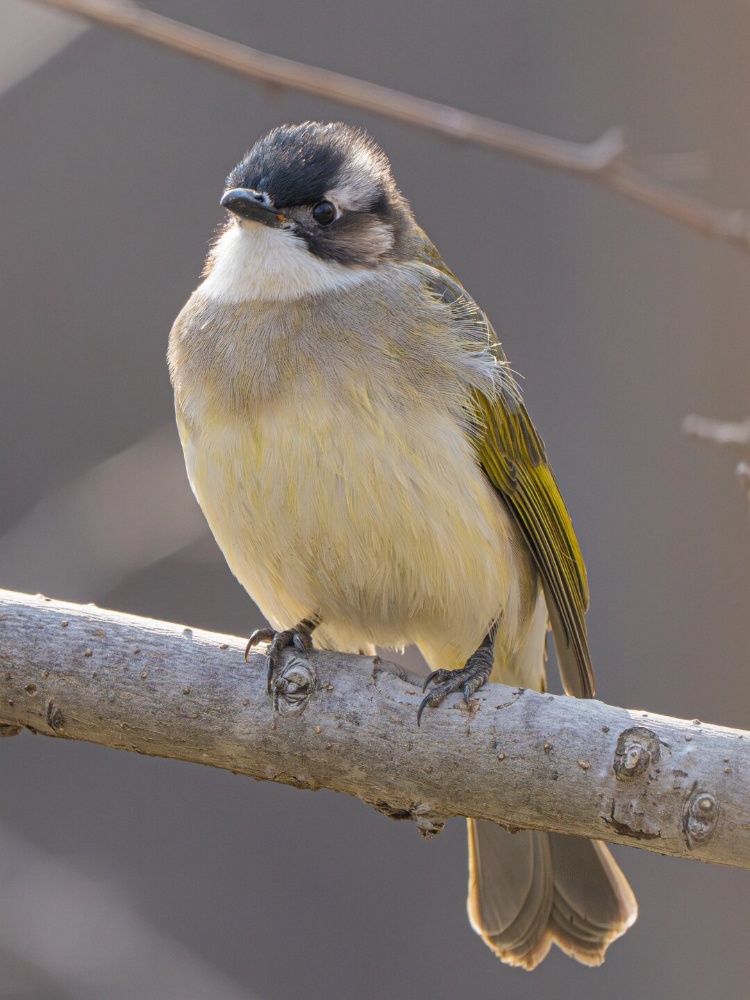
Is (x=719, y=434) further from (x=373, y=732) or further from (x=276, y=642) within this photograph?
(x=276, y=642)

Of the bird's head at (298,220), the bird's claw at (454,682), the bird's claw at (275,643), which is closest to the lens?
the bird's claw at (454,682)

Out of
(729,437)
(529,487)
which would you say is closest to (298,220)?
(529,487)

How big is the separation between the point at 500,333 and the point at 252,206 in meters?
2.90

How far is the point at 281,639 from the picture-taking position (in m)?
3.83

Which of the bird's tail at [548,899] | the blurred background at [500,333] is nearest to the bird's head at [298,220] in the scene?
the bird's tail at [548,899]

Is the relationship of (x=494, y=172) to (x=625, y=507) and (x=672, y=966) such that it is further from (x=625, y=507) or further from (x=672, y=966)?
(x=672, y=966)

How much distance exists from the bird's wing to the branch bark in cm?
96

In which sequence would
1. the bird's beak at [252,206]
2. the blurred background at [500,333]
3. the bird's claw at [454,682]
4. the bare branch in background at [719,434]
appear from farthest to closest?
the blurred background at [500,333], the bird's beak at [252,206], the bird's claw at [454,682], the bare branch in background at [719,434]

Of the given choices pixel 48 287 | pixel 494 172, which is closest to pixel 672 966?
pixel 494 172

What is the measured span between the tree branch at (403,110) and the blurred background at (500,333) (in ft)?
11.0

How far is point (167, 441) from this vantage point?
5352 mm

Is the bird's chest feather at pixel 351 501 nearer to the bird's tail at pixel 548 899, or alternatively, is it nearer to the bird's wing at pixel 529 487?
the bird's wing at pixel 529 487

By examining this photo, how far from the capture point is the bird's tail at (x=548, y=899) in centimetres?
400

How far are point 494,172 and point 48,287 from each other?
8.02 feet
